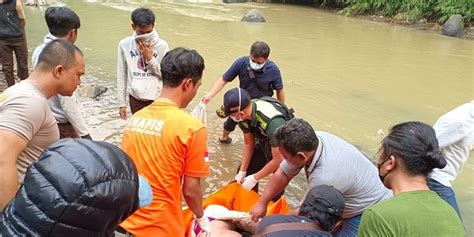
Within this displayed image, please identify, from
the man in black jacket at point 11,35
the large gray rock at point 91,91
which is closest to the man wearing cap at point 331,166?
the man in black jacket at point 11,35

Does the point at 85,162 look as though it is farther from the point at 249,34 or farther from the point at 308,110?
the point at 249,34

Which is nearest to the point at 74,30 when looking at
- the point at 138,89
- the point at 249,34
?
the point at 138,89

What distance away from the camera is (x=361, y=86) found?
27.7 ft

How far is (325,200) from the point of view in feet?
7.72

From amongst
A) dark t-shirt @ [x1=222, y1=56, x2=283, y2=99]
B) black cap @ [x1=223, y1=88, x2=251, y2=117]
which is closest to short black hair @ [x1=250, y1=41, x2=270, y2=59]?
dark t-shirt @ [x1=222, y1=56, x2=283, y2=99]

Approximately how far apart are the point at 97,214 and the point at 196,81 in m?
1.32

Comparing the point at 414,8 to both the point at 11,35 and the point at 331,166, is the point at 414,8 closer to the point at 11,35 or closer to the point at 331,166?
the point at 11,35

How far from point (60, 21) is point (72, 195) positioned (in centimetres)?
239

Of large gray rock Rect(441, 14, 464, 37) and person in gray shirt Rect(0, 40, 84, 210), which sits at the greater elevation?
person in gray shirt Rect(0, 40, 84, 210)

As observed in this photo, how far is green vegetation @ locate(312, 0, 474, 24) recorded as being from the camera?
49.4ft

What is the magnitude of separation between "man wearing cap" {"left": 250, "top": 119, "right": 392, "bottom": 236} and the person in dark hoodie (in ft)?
5.15

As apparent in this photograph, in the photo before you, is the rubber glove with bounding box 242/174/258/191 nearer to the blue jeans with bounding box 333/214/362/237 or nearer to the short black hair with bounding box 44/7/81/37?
the blue jeans with bounding box 333/214/362/237

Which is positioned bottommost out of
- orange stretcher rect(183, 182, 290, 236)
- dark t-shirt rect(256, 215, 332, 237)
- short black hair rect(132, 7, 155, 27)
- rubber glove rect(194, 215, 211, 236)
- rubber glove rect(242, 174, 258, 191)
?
orange stretcher rect(183, 182, 290, 236)

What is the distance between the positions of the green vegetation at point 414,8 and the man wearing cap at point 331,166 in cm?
1438
